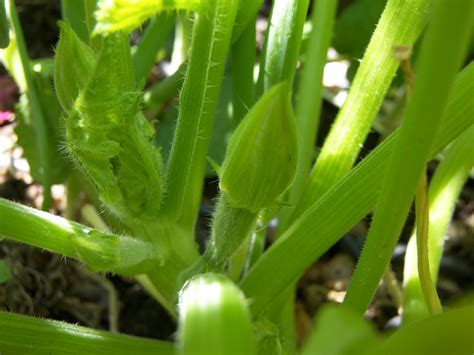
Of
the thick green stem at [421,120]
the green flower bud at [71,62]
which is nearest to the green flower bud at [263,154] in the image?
the thick green stem at [421,120]

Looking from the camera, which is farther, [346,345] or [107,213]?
[107,213]

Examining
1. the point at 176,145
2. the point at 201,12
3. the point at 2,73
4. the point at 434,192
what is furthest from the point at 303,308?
the point at 2,73

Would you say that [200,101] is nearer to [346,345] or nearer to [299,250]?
[299,250]

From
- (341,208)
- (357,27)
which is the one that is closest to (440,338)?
(341,208)

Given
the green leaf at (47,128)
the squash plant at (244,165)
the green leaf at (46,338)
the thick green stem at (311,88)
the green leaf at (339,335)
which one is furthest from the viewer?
the green leaf at (47,128)

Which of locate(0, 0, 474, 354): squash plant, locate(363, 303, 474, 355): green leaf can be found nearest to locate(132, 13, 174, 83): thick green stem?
locate(0, 0, 474, 354): squash plant

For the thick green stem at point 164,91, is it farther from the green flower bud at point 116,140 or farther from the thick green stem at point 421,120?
the thick green stem at point 421,120

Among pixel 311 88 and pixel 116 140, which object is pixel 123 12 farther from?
pixel 311 88
